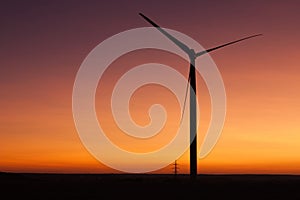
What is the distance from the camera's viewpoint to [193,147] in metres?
69.9
